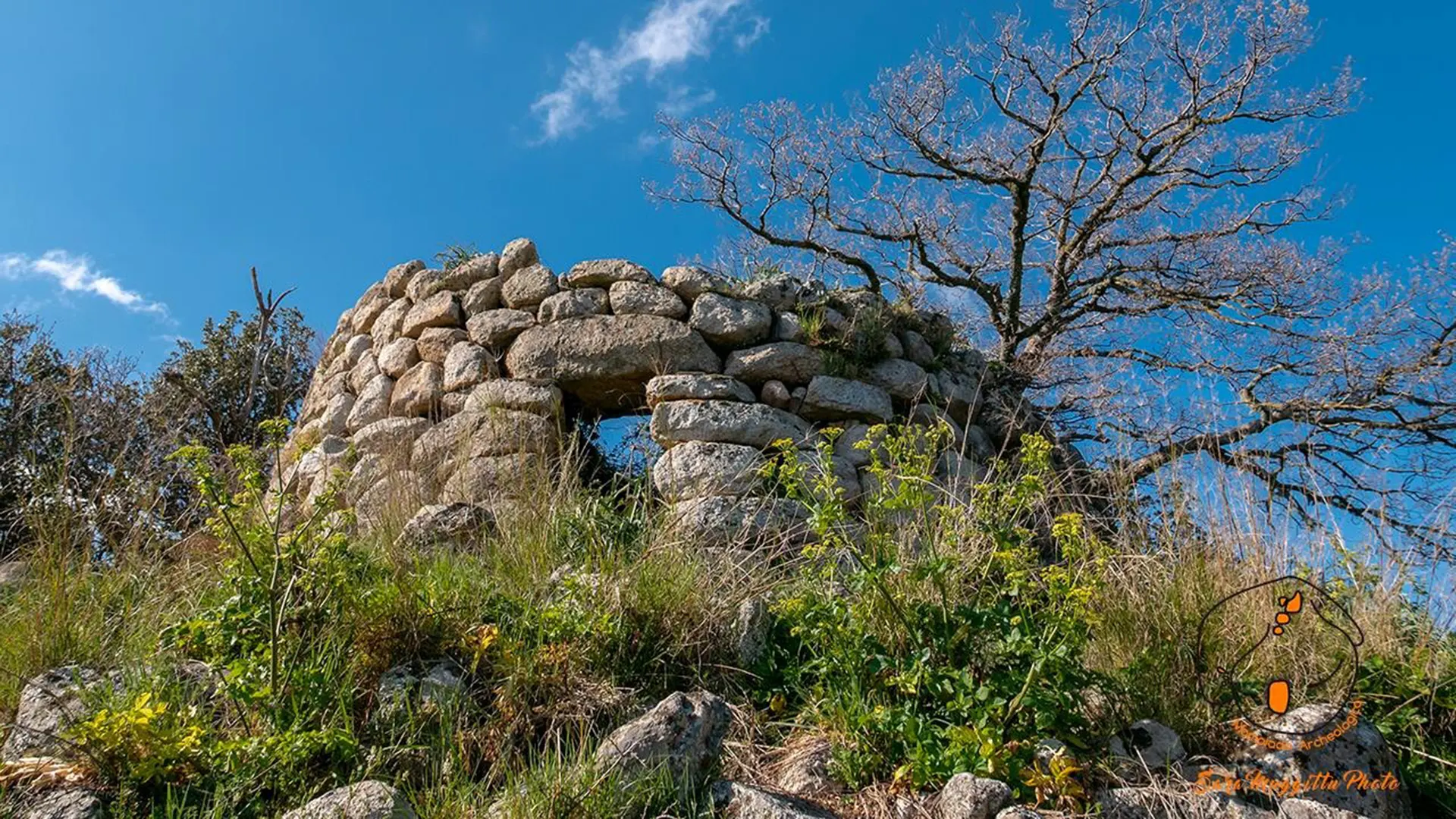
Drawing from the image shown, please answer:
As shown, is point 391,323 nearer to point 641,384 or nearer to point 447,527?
point 641,384

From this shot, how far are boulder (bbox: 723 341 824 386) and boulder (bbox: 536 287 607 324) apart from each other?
87 cm

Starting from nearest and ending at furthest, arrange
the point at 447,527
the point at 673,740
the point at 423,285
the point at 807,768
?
the point at 673,740 → the point at 807,768 → the point at 447,527 → the point at 423,285

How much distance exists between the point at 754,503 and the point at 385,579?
190cm

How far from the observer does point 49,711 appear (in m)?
2.68

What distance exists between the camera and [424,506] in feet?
15.0

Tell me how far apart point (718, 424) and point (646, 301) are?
986 millimetres

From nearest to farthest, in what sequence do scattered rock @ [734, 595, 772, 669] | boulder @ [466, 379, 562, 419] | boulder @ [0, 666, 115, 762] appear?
boulder @ [0, 666, 115, 762], scattered rock @ [734, 595, 772, 669], boulder @ [466, 379, 562, 419]

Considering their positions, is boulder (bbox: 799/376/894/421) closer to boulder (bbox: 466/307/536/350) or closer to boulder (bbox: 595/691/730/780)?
boulder (bbox: 466/307/536/350)

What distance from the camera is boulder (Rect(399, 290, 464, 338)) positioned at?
593cm

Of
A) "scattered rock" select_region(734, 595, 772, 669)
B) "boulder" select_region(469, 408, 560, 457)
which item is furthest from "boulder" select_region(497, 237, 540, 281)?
"scattered rock" select_region(734, 595, 772, 669)

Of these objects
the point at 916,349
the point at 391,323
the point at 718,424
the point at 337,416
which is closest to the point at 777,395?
the point at 718,424

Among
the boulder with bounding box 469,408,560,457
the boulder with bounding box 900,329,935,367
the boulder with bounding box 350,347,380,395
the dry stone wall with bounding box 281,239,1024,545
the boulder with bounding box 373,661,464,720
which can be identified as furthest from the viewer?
the boulder with bounding box 350,347,380,395

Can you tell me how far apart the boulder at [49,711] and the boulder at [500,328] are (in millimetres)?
3007

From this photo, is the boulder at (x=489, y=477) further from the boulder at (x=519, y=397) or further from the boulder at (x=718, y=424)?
the boulder at (x=718, y=424)
